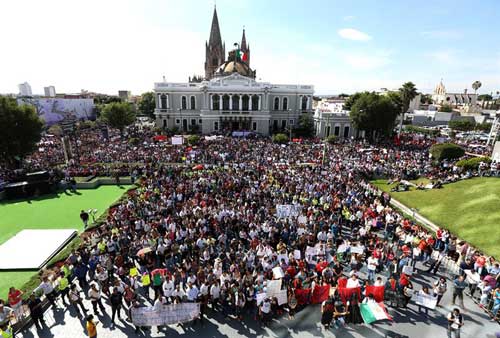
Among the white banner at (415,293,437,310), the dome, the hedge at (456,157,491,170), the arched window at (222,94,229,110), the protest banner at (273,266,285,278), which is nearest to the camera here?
the white banner at (415,293,437,310)

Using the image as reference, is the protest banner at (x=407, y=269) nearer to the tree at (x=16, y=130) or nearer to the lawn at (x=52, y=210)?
the lawn at (x=52, y=210)

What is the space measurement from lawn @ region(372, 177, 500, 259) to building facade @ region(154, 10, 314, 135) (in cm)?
3565

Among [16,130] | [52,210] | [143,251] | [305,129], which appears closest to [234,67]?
[305,129]

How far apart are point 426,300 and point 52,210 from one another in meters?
21.5

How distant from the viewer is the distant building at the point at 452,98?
4653 inches

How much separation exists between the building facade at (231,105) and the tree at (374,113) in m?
14.7

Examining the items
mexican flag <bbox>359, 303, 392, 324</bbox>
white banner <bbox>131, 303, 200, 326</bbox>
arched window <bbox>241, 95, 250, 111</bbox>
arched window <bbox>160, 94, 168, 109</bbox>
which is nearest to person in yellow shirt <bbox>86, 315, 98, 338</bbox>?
white banner <bbox>131, 303, 200, 326</bbox>

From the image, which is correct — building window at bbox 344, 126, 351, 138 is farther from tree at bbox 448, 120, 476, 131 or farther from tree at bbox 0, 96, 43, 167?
tree at bbox 0, 96, 43, 167

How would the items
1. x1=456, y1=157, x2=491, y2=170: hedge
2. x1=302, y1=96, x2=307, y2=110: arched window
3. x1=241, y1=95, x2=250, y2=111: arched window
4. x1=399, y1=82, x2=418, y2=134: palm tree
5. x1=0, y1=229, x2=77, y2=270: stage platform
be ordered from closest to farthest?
x1=0, y1=229, x2=77, y2=270: stage platform < x1=456, y1=157, x2=491, y2=170: hedge < x1=399, y1=82, x2=418, y2=134: palm tree < x1=241, y1=95, x2=250, y2=111: arched window < x1=302, y1=96, x2=307, y2=110: arched window

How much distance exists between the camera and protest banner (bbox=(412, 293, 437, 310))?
909cm

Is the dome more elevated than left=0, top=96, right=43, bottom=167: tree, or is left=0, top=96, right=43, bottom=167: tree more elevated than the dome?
the dome

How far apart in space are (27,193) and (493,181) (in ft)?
115

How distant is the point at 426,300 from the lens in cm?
916

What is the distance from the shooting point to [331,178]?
74.3ft
